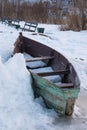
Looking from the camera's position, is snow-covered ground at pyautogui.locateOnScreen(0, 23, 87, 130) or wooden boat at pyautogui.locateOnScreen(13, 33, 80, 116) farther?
wooden boat at pyautogui.locateOnScreen(13, 33, 80, 116)

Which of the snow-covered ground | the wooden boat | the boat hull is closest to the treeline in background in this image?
the wooden boat

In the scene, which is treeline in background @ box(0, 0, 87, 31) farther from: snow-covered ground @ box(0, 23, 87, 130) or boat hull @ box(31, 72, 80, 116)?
boat hull @ box(31, 72, 80, 116)

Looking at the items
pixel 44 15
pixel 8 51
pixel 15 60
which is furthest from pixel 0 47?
pixel 44 15

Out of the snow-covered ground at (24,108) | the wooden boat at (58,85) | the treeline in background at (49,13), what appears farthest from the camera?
the treeline in background at (49,13)

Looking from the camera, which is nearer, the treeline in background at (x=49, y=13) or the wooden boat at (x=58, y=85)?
the wooden boat at (x=58, y=85)

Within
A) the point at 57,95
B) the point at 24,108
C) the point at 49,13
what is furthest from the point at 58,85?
the point at 49,13

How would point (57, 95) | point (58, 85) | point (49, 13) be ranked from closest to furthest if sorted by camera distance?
point (57, 95), point (58, 85), point (49, 13)

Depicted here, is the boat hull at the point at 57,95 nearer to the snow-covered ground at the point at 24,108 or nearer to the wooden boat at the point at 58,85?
the wooden boat at the point at 58,85

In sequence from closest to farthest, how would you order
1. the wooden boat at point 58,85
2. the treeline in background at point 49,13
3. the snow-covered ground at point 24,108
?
the snow-covered ground at point 24,108
the wooden boat at point 58,85
the treeline in background at point 49,13

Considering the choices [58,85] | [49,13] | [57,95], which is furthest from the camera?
[49,13]

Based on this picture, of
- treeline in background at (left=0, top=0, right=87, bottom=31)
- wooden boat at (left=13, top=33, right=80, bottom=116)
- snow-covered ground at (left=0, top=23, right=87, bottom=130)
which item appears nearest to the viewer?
snow-covered ground at (left=0, top=23, right=87, bottom=130)

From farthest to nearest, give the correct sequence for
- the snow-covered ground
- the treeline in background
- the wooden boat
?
the treeline in background < the wooden boat < the snow-covered ground

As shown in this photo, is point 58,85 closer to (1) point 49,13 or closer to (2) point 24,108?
(2) point 24,108

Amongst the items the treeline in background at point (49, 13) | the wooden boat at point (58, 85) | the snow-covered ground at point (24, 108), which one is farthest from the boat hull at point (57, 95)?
the treeline in background at point (49, 13)
